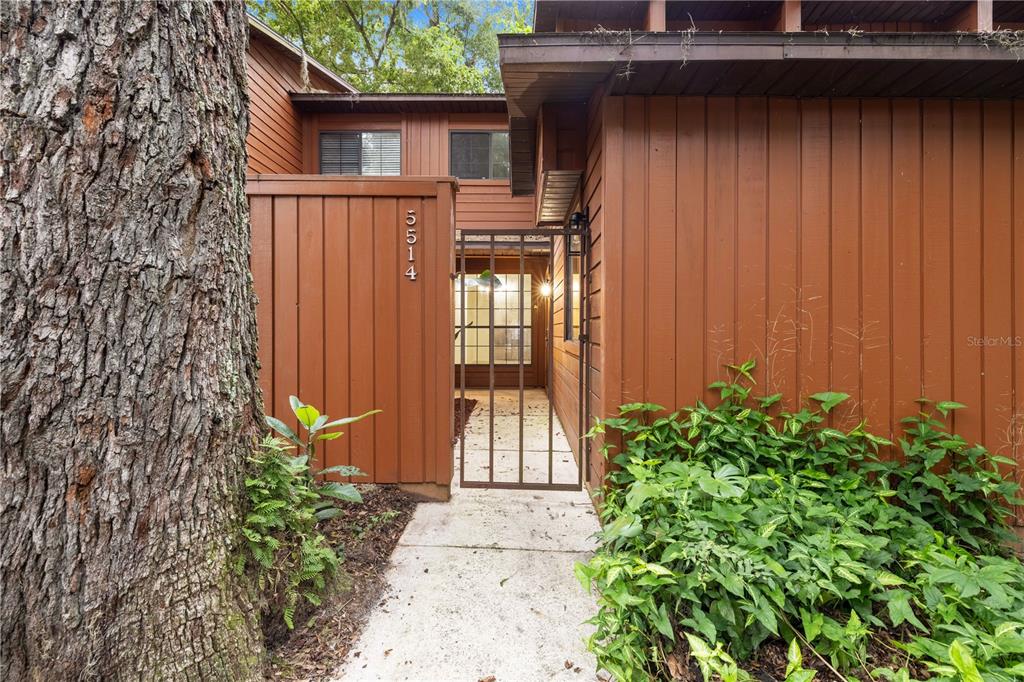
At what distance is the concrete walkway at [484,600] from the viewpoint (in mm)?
1412

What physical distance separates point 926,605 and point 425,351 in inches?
97.4

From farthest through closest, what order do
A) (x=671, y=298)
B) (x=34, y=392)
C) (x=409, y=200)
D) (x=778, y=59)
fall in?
(x=409, y=200), (x=671, y=298), (x=778, y=59), (x=34, y=392)

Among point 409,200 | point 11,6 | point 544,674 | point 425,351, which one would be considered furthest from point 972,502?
point 11,6

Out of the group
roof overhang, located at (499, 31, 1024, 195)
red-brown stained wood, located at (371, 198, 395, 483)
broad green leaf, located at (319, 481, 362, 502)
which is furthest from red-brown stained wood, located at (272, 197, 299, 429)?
roof overhang, located at (499, 31, 1024, 195)

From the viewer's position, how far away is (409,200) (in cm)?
255

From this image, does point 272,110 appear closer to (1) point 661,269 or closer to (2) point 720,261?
(1) point 661,269

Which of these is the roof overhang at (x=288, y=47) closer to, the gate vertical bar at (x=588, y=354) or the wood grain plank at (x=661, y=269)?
the gate vertical bar at (x=588, y=354)

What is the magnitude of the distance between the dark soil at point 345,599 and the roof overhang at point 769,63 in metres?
2.65

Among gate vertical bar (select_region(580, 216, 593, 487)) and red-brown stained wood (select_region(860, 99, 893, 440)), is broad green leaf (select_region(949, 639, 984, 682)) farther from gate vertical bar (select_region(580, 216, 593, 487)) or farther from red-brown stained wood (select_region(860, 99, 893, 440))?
gate vertical bar (select_region(580, 216, 593, 487))

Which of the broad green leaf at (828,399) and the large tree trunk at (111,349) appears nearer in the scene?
the large tree trunk at (111,349)

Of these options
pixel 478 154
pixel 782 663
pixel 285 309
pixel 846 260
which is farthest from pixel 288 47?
pixel 782 663

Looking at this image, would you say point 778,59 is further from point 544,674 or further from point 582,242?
point 544,674

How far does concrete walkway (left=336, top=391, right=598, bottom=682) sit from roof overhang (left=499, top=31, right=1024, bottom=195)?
2571 millimetres

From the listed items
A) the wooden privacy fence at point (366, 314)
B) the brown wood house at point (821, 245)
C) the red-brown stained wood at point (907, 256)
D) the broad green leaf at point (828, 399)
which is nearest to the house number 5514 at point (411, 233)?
the wooden privacy fence at point (366, 314)
